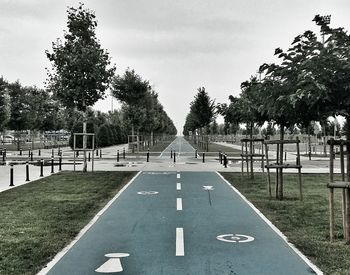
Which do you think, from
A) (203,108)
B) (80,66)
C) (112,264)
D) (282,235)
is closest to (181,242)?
(112,264)

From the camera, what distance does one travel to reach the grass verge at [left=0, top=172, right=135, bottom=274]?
23.6 feet

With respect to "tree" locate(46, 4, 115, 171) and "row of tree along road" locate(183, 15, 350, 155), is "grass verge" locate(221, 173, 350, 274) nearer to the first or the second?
"row of tree along road" locate(183, 15, 350, 155)

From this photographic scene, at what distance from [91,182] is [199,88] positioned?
36930 millimetres

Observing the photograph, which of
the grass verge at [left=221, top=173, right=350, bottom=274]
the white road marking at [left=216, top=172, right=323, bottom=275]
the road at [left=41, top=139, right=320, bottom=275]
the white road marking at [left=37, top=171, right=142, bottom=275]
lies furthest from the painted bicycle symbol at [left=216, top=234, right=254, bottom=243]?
the white road marking at [left=37, top=171, right=142, bottom=275]

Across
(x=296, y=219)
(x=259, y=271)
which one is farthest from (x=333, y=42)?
(x=259, y=271)

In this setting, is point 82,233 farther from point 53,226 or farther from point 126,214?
point 126,214

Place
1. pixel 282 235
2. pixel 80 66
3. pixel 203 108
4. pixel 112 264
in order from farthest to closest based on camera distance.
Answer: pixel 203 108 < pixel 80 66 < pixel 282 235 < pixel 112 264

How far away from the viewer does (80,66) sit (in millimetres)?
22688

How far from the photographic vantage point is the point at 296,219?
34.4ft

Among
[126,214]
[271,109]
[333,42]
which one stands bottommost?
[126,214]

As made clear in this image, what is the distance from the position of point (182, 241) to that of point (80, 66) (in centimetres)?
1631

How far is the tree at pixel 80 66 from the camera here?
22.8 metres

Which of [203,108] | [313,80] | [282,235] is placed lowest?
[282,235]

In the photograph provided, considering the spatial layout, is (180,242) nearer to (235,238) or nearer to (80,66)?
(235,238)
